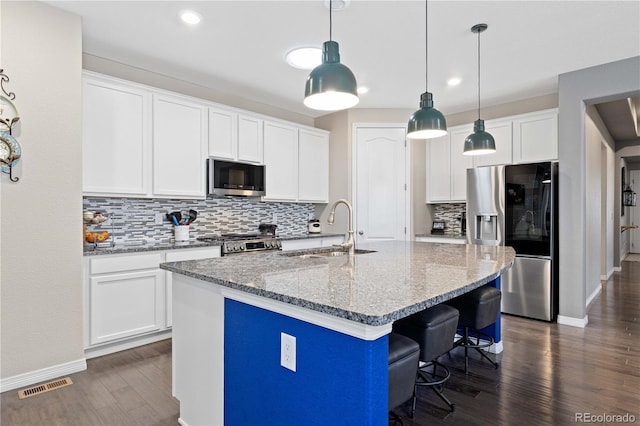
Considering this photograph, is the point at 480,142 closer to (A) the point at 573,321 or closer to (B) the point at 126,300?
(A) the point at 573,321

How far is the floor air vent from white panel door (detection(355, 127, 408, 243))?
3429 millimetres

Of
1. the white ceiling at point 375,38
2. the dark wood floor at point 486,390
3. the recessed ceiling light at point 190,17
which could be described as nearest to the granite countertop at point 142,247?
the dark wood floor at point 486,390

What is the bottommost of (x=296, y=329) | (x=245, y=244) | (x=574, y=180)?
(x=296, y=329)

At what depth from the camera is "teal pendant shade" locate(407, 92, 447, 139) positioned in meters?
2.26

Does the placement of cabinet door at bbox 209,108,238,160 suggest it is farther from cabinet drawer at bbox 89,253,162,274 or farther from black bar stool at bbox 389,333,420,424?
black bar stool at bbox 389,333,420,424

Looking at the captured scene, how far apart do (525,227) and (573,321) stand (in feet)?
3.42

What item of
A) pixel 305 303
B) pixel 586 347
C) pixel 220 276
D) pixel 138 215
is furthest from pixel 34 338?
pixel 586 347

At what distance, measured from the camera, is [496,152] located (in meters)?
4.38

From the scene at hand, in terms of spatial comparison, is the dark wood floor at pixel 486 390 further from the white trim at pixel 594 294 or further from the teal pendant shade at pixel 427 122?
the teal pendant shade at pixel 427 122

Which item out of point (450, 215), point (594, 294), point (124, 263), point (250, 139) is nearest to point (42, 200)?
point (124, 263)

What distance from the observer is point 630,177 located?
918cm

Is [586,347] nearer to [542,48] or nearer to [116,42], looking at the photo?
[542,48]

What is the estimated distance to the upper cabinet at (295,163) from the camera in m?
4.34

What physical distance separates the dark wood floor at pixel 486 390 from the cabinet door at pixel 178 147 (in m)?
1.48
